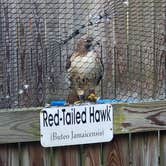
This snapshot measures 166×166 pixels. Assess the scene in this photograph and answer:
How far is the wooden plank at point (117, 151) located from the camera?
7.47 ft

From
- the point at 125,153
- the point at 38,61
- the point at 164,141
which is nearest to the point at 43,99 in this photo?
the point at 38,61

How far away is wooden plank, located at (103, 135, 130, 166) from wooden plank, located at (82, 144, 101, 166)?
0.13ft

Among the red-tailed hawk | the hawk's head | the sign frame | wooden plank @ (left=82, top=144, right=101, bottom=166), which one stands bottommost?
wooden plank @ (left=82, top=144, right=101, bottom=166)

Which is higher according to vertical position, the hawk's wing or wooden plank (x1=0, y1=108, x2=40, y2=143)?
the hawk's wing

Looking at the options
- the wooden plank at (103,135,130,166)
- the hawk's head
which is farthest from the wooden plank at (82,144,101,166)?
the hawk's head

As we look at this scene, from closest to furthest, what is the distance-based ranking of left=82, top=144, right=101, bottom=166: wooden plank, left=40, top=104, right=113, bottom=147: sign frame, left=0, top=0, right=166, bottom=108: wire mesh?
1. left=0, top=0, right=166, bottom=108: wire mesh
2. left=40, top=104, right=113, bottom=147: sign frame
3. left=82, top=144, right=101, bottom=166: wooden plank

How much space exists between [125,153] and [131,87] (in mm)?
383

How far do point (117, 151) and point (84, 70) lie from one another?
1.66ft

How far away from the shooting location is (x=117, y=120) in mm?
2234

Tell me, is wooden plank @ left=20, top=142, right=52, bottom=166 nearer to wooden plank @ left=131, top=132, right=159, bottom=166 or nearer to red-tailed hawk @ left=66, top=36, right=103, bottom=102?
red-tailed hawk @ left=66, top=36, right=103, bottom=102

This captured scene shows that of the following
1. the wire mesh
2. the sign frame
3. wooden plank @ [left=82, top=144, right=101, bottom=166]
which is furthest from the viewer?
wooden plank @ [left=82, top=144, right=101, bottom=166]

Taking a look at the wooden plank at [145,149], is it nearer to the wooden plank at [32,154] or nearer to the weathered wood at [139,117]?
the weathered wood at [139,117]

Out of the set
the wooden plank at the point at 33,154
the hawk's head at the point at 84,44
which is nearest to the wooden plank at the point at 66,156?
the wooden plank at the point at 33,154

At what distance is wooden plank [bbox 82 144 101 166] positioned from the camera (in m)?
2.23
